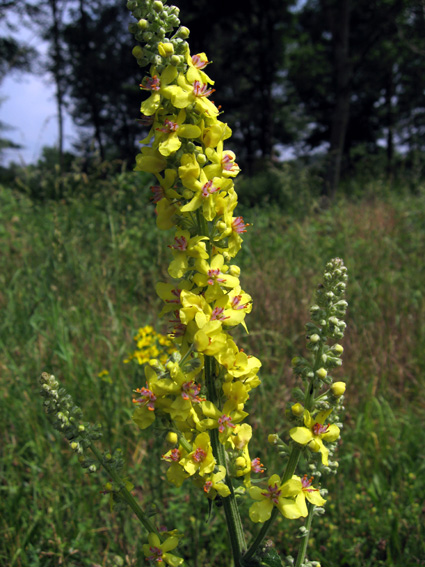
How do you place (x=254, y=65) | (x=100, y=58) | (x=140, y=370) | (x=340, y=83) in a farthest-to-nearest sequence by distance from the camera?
1. (x=254, y=65)
2. (x=100, y=58)
3. (x=340, y=83)
4. (x=140, y=370)

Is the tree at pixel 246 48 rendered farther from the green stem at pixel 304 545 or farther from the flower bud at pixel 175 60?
the green stem at pixel 304 545

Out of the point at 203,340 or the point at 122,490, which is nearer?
the point at 203,340

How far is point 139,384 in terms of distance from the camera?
2.65 meters

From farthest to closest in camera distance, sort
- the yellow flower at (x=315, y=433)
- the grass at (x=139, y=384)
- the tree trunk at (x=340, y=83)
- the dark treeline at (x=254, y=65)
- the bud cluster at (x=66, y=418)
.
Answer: the dark treeline at (x=254, y=65) < the tree trunk at (x=340, y=83) < the grass at (x=139, y=384) < the bud cluster at (x=66, y=418) < the yellow flower at (x=315, y=433)

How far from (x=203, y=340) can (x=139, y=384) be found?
5.51ft

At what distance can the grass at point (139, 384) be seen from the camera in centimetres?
224

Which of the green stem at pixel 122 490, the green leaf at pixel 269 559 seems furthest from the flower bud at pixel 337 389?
the green stem at pixel 122 490

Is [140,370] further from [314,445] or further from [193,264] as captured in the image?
[314,445]

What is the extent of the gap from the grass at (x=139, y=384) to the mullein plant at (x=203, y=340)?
1115mm

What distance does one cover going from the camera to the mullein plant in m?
1.13

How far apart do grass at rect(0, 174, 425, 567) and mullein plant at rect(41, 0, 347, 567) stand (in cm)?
112

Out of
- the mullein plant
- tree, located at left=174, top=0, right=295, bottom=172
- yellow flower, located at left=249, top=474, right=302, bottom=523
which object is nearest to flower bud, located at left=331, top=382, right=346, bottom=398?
the mullein plant

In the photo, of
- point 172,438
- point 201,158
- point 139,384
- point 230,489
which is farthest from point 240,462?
point 139,384

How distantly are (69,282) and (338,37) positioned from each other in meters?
10.6
